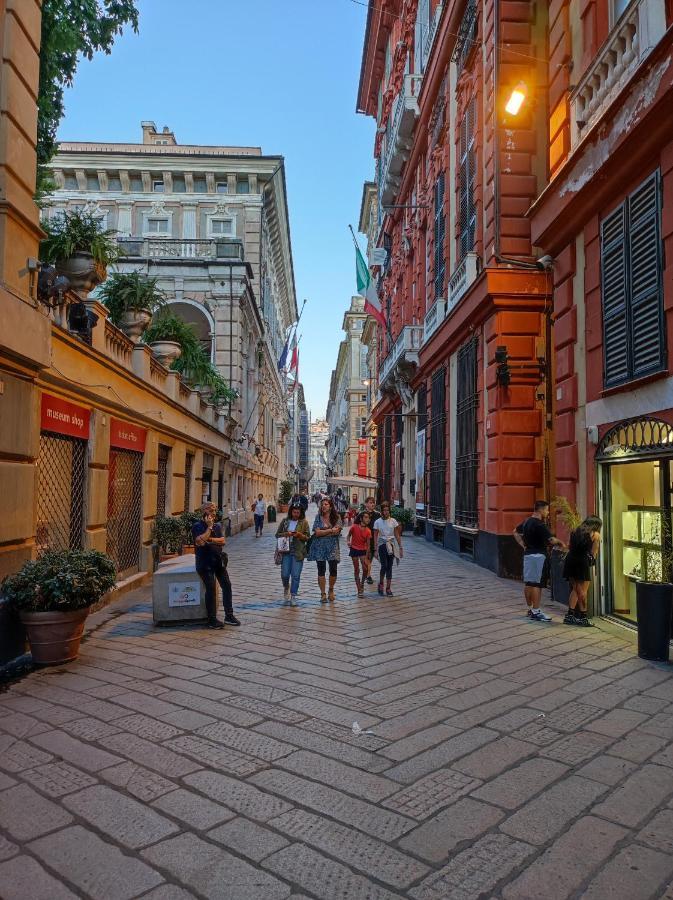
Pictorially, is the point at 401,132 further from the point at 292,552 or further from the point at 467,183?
the point at 292,552

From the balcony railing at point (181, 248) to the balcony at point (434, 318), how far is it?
10.7m

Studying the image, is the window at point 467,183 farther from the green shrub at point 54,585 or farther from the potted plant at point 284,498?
the potted plant at point 284,498

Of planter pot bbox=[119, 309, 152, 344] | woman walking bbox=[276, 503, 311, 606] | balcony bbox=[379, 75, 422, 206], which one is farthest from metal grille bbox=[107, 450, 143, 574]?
balcony bbox=[379, 75, 422, 206]

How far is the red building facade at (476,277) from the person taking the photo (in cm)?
1360

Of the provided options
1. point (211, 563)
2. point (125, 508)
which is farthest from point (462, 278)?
point (211, 563)

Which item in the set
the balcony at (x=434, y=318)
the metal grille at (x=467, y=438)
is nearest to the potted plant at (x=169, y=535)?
the metal grille at (x=467, y=438)

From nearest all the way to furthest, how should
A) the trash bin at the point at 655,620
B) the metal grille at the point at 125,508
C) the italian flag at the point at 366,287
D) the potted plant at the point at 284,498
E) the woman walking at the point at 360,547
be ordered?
the trash bin at the point at 655,620 < the metal grille at the point at 125,508 < the woman walking at the point at 360,547 < the italian flag at the point at 366,287 < the potted plant at the point at 284,498

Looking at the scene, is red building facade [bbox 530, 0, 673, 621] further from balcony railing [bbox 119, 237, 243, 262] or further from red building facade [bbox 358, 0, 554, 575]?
balcony railing [bbox 119, 237, 243, 262]

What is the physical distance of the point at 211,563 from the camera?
848 centimetres

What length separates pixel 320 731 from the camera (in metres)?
4.59

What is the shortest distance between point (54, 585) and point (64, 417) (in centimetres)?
296

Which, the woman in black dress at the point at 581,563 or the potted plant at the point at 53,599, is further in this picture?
the woman in black dress at the point at 581,563

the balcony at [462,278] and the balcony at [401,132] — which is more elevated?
the balcony at [401,132]

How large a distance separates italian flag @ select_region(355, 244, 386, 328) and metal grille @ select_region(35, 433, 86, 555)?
16.3 metres
